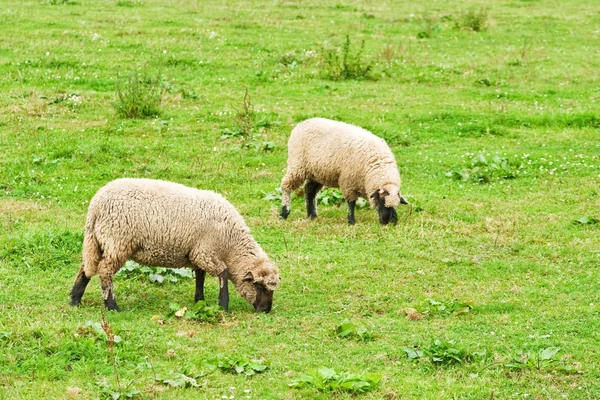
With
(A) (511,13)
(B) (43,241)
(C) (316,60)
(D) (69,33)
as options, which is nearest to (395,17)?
(A) (511,13)

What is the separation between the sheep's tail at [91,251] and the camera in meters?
10.9

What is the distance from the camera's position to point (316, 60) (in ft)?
79.6

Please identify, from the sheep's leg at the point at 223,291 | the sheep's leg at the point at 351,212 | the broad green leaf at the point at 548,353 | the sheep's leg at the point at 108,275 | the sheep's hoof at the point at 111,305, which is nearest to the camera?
the broad green leaf at the point at 548,353

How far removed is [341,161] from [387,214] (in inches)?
46.6

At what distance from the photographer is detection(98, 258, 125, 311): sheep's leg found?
1085 cm

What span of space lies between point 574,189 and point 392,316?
→ 663cm

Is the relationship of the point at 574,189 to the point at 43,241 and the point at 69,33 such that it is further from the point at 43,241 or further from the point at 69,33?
the point at 69,33

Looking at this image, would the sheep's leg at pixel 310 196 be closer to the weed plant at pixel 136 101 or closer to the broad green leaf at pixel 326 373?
the weed plant at pixel 136 101

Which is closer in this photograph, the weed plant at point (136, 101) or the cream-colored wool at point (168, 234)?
the cream-colored wool at point (168, 234)

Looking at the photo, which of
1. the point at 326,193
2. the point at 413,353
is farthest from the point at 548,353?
the point at 326,193

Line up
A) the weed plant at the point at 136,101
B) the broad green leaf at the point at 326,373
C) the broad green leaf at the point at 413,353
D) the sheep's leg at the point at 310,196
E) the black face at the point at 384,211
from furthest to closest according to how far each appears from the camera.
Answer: the weed plant at the point at 136,101 → the sheep's leg at the point at 310,196 → the black face at the point at 384,211 → the broad green leaf at the point at 413,353 → the broad green leaf at the point at 326,373

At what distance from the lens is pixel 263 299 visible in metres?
11.3

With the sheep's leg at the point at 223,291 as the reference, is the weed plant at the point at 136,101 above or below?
above

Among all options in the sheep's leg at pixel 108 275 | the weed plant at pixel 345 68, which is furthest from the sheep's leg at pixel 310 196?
the weed plant at pixel 345 68
